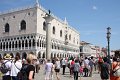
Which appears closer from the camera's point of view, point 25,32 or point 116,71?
point 116,71

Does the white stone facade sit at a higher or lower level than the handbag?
higher

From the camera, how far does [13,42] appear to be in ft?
186

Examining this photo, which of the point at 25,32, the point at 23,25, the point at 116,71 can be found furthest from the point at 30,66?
the point at 23,25

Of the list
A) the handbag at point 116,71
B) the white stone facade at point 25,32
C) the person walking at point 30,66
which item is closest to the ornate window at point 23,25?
the white stone facade at point 25,32

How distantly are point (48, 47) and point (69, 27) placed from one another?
51.9 m

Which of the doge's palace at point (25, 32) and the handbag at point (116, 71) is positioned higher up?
the doge's palace at point (25, 32)

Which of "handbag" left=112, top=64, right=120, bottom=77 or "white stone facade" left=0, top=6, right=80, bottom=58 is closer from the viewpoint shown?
"handbag" left=112, top=64, right=120, bottom=77

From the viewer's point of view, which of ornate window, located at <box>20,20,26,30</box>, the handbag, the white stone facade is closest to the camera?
the handbag

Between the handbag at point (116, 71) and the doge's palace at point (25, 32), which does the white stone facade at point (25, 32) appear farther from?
the handbag at point (116, 71)

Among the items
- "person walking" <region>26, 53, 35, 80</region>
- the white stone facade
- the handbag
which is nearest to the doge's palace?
the white stone facade

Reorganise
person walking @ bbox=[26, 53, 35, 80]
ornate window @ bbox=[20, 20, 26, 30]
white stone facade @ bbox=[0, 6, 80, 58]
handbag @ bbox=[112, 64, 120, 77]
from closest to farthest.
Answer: person walking @ bbox=[26, 53, 35, 80] → handbag @ bbox=[112, 64, 120, 77] → white stone facade @ bbox=[0, 6, 80, 58] → ornate window @ bbox=[20, 20, 26, 30]

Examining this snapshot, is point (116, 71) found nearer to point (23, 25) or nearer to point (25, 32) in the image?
point (25, 32)

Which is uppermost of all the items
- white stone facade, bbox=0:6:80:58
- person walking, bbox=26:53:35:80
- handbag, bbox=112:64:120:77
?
white stone facade, bbox=0:6:80:58

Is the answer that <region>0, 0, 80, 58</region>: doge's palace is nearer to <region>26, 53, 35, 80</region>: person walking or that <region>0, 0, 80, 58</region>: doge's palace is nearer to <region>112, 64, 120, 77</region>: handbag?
<region>112, 64, 120, 77</region>: handbag
